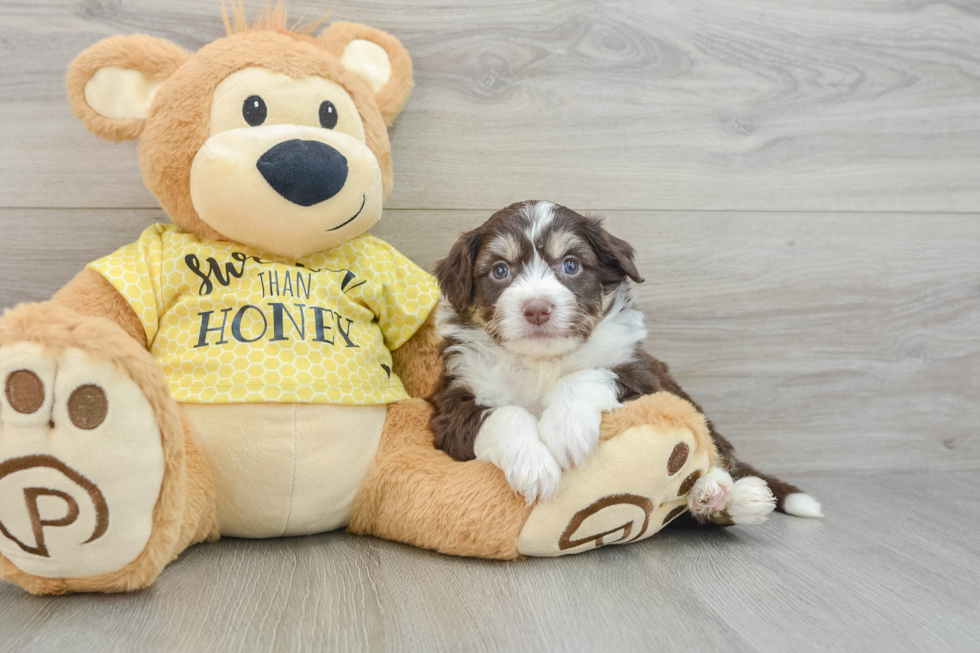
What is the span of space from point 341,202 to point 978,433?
2370mm

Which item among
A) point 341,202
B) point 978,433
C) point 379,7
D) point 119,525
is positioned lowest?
point 978,433

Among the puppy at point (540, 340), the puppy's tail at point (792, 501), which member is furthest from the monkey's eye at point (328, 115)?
the puppy's tail at point (792, 501)

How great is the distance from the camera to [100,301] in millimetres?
1651

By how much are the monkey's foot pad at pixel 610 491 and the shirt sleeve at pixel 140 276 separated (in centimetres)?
98

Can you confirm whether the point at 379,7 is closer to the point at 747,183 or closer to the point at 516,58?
the point at 516,58

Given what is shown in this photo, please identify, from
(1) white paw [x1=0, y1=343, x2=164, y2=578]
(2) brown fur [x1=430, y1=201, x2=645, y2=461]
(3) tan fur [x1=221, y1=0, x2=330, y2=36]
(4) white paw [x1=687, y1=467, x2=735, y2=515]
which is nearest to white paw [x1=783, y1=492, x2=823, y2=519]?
(4) white paw [x1=687, y1=467, x2=735, y2=515]

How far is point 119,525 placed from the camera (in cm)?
128

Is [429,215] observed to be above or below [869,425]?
above

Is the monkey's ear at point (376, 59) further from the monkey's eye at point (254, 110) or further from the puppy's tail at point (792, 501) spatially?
the puppy's tail at point (792, 501)

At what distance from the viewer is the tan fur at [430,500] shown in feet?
5.07

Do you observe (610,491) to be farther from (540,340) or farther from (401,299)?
(401,299)

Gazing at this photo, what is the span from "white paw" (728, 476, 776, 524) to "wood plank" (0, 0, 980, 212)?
0.98m

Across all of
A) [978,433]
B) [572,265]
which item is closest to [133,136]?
[572,265]

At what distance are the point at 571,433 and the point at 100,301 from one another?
110cm
